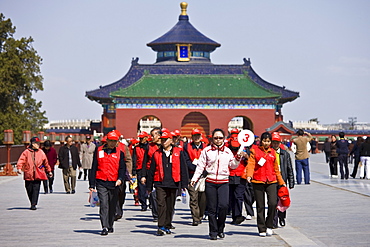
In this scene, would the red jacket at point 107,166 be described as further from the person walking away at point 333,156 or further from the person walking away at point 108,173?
the person walking away at point 333,156

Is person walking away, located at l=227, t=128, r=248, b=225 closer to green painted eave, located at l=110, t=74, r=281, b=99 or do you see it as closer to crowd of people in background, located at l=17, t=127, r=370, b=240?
crowd of people in background, located at l=17, t=127, r=370, b=240

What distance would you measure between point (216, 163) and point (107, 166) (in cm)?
175

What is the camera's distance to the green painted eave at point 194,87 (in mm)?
58719

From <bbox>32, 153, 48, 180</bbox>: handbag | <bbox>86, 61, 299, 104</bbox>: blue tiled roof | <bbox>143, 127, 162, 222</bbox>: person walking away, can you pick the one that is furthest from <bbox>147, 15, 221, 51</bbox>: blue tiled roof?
<bbox>143, 127, 162, 222</bbox>: person walking away

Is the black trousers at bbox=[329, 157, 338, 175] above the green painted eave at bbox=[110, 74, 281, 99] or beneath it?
beneath

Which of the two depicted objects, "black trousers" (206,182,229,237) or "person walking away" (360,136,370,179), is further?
"person walking away" (360,136,370,179)

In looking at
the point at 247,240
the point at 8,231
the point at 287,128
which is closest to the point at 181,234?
the point at 247,240

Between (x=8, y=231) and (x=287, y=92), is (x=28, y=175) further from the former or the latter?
(x=287, y=92)

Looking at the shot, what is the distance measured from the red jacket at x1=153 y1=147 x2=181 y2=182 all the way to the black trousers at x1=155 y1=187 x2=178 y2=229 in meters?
0.19

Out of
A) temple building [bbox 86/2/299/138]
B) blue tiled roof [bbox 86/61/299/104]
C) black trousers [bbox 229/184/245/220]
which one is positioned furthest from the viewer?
blue tiled roof [bbox 86/61/299/104]

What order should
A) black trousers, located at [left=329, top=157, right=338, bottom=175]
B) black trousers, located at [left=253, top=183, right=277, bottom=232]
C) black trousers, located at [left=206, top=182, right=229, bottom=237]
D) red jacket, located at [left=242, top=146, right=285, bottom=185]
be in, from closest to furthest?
1. black trousers, located at [left=206, top=182, right=229, bottom=237]
2. black trousers, located at [left=253, top=183, right=277, bottom=232]
3. red jacket, located at [left=242, top=146, right=285, bottom=185]
4. black trousers, located at [left=329, top=157, right=338, bottom=175]

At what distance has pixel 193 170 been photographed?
1323cm

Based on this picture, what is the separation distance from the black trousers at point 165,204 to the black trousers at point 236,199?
1.39 meters

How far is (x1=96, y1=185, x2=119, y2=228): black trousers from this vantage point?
1116 cm
